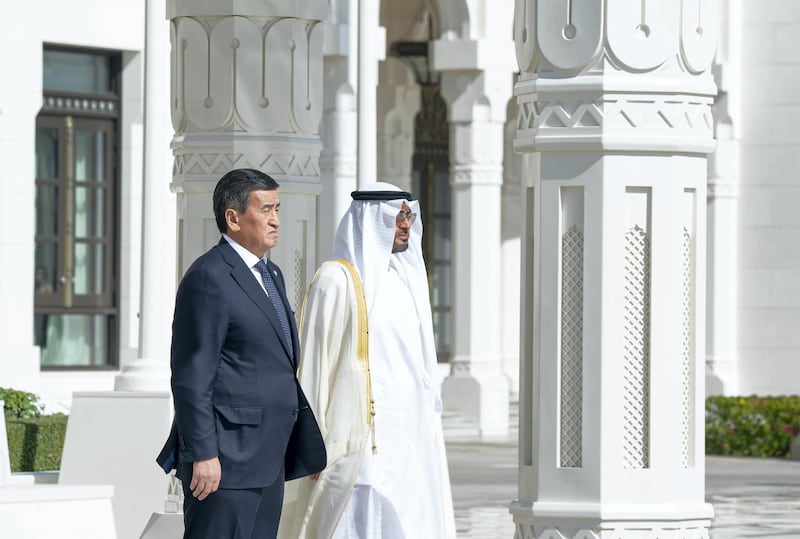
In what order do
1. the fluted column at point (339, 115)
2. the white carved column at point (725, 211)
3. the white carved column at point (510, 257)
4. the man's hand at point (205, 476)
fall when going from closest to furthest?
the man's hand at point (205, 476) < the fluted column at point (339, 115) < the white carved column at point (725, 211) < the white carved column at point (510, 257)

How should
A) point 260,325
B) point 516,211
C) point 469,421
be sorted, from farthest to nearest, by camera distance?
point 516,211 < point 469,421 < point 260,325

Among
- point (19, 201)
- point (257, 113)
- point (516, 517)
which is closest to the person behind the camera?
point (516, 517)

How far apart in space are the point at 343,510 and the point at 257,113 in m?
3.32

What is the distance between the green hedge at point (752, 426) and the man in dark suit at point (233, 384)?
14.0 m

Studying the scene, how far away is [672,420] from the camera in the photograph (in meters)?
6.55

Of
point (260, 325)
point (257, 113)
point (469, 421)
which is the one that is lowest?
point (469, 421)

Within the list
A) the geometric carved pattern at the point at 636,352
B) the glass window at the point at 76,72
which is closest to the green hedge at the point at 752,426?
the glass window at the point at 76,72

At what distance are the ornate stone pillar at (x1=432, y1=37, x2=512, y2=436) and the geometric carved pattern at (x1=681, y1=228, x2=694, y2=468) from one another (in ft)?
48.8

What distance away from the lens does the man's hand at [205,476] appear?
19.7 feet

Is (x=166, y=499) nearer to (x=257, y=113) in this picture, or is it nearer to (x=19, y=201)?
(x=257, y=113)

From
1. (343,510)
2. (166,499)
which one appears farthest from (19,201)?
(343,510)

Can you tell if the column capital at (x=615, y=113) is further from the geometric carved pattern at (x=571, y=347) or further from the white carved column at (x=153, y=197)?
the white carved column at (x=153, y=197)

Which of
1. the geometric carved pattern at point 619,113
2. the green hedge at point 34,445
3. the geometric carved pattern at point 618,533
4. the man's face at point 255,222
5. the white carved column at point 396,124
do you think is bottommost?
the green hedge at point 34,445

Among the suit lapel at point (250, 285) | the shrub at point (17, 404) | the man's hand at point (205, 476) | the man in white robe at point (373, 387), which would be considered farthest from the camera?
the shrub at point (17, 404)
